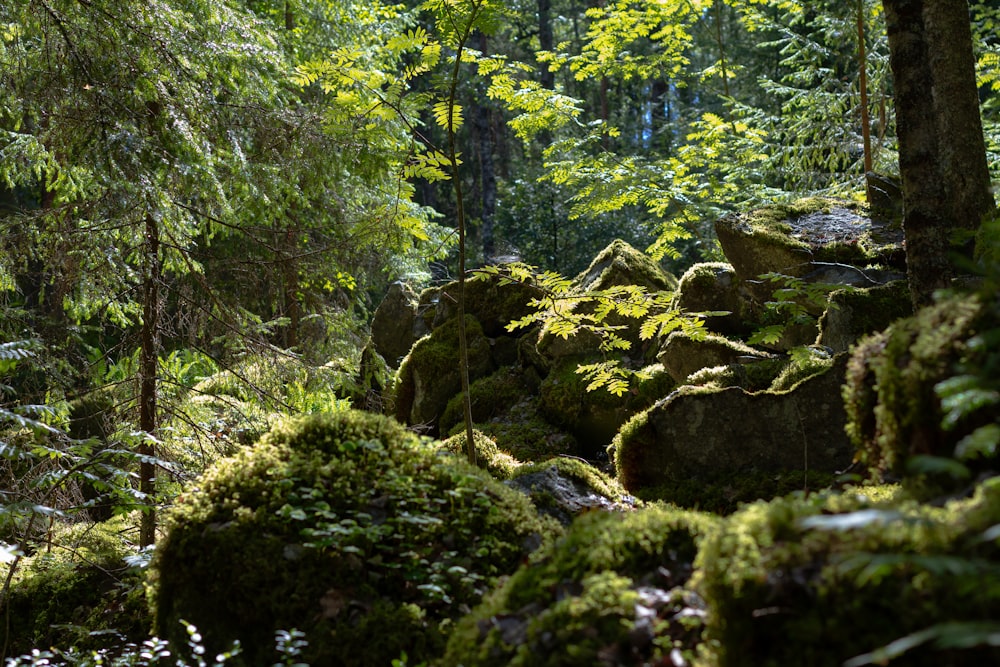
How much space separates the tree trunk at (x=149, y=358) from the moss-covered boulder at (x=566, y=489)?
9.21ft

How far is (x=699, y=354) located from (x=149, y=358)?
176 inches

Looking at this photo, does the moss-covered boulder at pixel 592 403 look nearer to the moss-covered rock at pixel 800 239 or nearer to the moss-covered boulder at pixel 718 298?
the moss-covered boulder at pixel 718 298

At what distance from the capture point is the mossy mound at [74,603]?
14.5ft

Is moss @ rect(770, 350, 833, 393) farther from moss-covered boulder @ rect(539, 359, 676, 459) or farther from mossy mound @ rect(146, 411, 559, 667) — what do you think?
mossy mound @ rect(146, 411, 559, 667)

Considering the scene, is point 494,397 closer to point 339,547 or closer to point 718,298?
point 718,298

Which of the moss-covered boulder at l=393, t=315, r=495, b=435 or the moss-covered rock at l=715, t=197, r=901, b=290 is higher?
the moss-covered rock at l=715, t=197, r=901, b=290

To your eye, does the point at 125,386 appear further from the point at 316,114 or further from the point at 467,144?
the point at 467,144

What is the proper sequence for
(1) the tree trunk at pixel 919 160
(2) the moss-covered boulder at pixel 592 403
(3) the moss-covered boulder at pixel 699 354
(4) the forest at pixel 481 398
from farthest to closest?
(2) the moss-covered boulder at pixel 592 403 < (3) the moss-covered boulder at pixel 699 354 < (1) the tree trunk at pixel 919 160 < (4) the forest at pixel 481 398

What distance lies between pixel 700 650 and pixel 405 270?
9624mm

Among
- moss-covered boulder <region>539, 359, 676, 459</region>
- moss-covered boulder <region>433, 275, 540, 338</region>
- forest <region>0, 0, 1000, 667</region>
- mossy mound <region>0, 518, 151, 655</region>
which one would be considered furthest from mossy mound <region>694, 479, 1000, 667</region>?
moss-covered boulder <region>433, 275, 540, 338</region>

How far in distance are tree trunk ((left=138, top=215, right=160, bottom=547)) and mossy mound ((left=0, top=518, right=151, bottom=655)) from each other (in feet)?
1.23

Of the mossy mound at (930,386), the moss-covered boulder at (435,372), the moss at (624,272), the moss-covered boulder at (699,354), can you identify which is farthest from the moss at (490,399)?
the mossy mound at (930,386)

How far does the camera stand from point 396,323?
11.0 meters

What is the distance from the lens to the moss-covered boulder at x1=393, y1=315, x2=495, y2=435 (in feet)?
28.9
